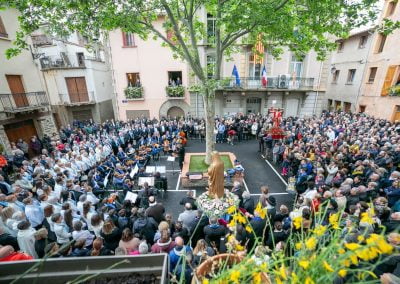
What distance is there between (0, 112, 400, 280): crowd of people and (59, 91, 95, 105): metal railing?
622 centimetres

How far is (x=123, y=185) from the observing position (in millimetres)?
8492

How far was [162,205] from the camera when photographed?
24.0 feet

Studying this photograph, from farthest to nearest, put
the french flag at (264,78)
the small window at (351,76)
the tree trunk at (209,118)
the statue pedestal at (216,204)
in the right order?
1. the small window at (351,76)
2. the french flag at (264,78)
3. the tree trunk at (209,118)
4. the statue pedestal at (216,204)

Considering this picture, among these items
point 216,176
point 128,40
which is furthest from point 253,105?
point 216,176

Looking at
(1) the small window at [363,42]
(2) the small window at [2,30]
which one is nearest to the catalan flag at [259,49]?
(1) the small window at [363,42]

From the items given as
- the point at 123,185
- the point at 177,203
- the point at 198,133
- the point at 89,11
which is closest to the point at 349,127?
the point at 198,133

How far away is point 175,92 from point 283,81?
9.90m

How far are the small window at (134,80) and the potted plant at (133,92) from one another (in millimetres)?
570

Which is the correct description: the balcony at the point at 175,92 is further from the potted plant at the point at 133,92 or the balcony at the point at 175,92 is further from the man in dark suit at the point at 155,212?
the man in dark suit at the point at 155,212

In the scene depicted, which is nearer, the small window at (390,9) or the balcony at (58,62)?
the small window at (390,9)

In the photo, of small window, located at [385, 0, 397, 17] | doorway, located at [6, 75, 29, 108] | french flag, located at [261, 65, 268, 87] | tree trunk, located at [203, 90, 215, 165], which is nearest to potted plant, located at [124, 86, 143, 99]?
doorway, located at [6, 75, 29, 108]

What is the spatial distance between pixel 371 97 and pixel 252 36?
15827 mm

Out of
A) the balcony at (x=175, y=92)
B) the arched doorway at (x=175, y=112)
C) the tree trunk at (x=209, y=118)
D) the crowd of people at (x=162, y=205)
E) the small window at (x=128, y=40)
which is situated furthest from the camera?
the arched doorway at (x=175, y=112)

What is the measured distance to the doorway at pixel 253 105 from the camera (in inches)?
800
